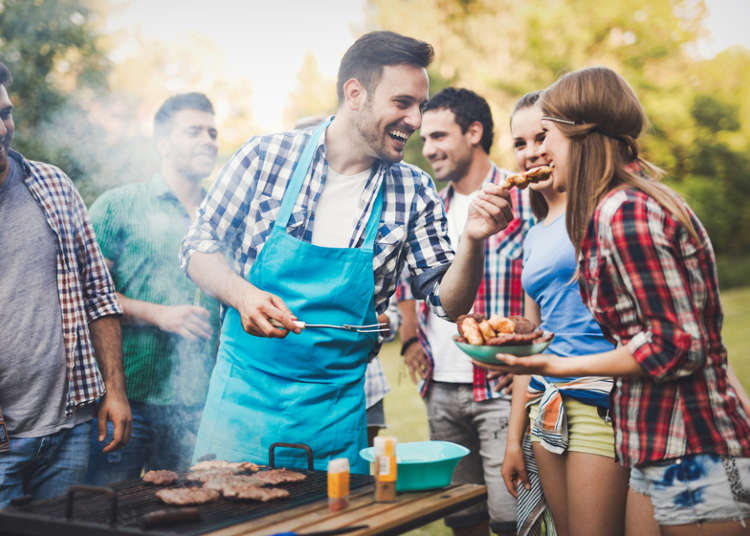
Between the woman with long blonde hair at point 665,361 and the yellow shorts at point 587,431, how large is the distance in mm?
419

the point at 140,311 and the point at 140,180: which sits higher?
the point at 140,180

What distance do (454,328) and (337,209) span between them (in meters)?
1.37

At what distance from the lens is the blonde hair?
2014 mm

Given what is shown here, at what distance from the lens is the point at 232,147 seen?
16047mm

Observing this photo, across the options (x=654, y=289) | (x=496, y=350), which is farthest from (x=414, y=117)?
(x=654, y=289)

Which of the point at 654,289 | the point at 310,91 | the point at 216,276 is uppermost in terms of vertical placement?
the point at 310,91

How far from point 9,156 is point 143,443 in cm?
163

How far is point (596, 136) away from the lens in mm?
2061

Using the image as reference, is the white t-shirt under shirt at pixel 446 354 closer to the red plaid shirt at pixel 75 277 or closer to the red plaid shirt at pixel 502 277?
the red plaid shirt at pixel 502 277

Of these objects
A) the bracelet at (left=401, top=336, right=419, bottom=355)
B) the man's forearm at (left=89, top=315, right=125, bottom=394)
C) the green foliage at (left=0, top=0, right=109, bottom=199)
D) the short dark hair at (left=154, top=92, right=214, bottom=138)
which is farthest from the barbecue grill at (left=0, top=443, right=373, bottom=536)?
the green foliage at (left=0, top=0, right=109, bottom=199)

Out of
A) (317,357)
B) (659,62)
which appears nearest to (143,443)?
(317,357)

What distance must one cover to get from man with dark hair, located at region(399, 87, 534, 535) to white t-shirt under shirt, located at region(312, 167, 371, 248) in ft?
2.62

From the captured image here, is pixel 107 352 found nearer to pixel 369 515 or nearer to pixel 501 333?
pixel 369 515

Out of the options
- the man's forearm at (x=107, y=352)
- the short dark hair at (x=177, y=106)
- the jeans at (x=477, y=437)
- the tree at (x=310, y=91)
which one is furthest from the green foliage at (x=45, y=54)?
the tree at (x=310, y=91)
